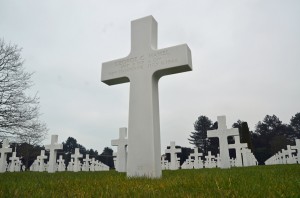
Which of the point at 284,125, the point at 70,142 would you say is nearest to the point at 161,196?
the point at 284,125

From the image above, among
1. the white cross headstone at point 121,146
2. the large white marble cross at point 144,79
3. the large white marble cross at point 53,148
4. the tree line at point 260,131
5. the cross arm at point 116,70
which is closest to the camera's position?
the large white marble cross at point 144,79

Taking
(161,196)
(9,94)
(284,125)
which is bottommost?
(161,196)

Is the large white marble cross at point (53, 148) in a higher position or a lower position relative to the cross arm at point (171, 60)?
lower

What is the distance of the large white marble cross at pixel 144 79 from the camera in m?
5.79

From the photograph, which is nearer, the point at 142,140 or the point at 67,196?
the point at 67,196

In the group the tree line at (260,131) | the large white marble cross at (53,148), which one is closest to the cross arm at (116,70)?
the large white marble cross at (53,148)

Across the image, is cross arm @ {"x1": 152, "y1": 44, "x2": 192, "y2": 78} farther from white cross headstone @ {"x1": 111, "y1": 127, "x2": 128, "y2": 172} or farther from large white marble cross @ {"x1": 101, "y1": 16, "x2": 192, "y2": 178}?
white cross headstone @ {"x1": 111, "y1": 127, "x2": 128, "y2": 172}

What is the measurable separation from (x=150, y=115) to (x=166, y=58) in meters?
1.34

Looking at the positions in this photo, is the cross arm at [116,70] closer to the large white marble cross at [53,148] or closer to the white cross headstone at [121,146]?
the white cross headstone at [121,146]

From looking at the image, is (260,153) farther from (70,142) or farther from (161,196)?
(70,142)

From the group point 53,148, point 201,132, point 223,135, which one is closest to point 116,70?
point 223,135

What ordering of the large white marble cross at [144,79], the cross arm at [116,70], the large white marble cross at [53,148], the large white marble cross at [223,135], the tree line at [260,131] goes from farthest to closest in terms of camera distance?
the tree line at [260,131] < the large white marble cross at [53,148] < the large white marble cross at [223,135] < the cross arm at [116,70] < the large white marble cross at [144,79]

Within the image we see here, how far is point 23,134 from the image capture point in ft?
39.6

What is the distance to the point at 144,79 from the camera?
629cm
